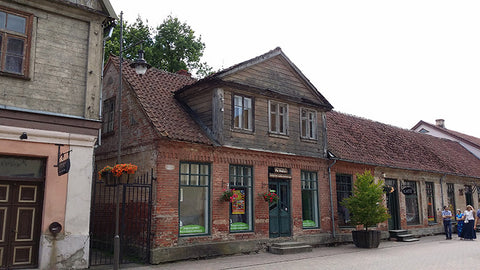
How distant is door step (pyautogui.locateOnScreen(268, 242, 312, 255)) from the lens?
1420 cm

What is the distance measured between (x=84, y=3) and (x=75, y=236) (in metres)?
6.50

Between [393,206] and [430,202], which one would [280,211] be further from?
[430,202]

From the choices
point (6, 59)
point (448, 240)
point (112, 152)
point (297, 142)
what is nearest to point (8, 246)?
point (6, 59)

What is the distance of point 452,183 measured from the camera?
25844mm

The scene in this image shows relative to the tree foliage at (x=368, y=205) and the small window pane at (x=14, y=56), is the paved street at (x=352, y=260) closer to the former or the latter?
the tree foliage at (x=368, y=205)

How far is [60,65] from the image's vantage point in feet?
35.2

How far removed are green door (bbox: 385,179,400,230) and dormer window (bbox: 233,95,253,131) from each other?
996cm

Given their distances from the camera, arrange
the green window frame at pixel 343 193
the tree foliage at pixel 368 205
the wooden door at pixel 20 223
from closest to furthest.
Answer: the wooden door at pixel 20 223, the tree foliage at pixel 368 205, the green window frame at pixel 343 193

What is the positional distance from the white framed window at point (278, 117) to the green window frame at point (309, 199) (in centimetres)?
220

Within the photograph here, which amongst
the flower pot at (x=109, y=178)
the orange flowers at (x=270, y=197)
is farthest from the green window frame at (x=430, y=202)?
the flower pot at (x=109, y=178)

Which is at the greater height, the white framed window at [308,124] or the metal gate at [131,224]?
the white framed window at [308,124]

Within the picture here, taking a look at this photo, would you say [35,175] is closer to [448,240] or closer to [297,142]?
[297,142]

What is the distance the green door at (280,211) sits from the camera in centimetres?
1533

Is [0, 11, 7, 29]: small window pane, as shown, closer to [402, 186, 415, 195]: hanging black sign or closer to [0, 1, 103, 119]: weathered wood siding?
[0, 1, 103, 119]: weathered wood siding
